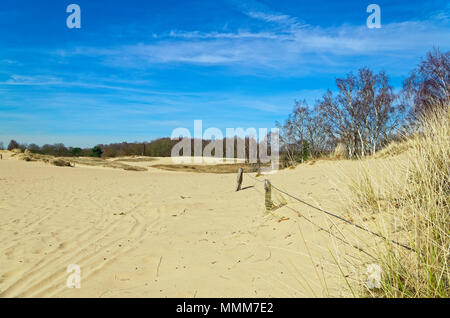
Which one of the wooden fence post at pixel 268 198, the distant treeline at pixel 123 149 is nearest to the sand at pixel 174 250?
the wooden fence post at pixel 268 198

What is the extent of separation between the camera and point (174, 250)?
4.42 metres

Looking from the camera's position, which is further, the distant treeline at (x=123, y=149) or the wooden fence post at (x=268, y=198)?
the distant treeline at (x=123, y=149)

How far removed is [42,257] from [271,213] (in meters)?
3.79

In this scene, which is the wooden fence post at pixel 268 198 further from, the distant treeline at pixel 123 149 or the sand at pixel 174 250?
the distant treeline at pixel 123 149

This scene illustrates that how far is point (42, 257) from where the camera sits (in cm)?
426

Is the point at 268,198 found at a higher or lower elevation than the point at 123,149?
lower

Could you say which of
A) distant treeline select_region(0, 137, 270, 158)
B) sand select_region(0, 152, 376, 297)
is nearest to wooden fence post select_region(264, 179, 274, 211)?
sand select_region(0, 152, 376, 297)

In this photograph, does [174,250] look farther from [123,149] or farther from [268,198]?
[123,149]

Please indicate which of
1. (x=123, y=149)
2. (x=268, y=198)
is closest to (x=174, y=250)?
(x=268, y=198)

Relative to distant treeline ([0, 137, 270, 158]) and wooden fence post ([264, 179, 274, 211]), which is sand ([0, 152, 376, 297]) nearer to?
wooden fence post ([264, 179, 274, 211])

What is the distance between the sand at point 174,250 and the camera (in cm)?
306

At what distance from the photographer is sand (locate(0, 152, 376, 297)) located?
3.06 m
